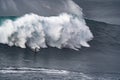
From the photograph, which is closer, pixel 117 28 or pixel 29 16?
pixel 29 16

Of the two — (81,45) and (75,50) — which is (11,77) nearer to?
(75,50)

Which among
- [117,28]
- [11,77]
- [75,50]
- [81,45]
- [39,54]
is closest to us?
[11,77]

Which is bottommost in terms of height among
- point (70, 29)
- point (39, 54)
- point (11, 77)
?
point (11, 77)

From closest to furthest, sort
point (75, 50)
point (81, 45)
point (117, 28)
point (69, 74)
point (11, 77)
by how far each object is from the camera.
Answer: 1. point (11, 77)
2. point (69, 74)
3. point (75, 50)
4. point (81, 45)
5. point (117, 28)

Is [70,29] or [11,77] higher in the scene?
[70,29]

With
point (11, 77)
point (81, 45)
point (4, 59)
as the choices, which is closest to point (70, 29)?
point (81, 45)
